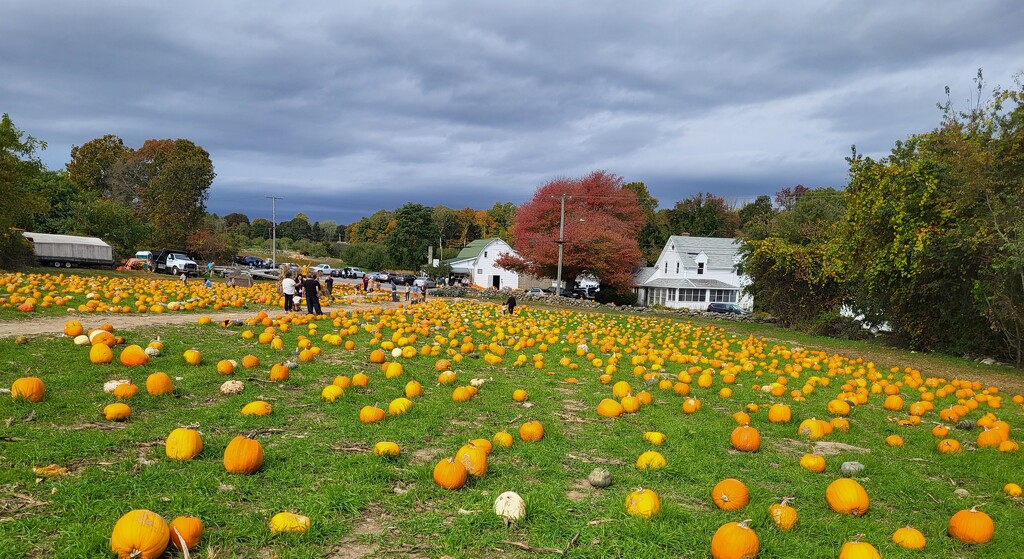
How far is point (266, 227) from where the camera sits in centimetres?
12731

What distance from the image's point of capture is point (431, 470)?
Answer: 455 cm

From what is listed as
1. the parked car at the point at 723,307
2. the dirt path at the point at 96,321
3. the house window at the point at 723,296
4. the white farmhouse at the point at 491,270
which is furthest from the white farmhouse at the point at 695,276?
the dirt path at the point at 96,321

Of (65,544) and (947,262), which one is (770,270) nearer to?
(947,262)

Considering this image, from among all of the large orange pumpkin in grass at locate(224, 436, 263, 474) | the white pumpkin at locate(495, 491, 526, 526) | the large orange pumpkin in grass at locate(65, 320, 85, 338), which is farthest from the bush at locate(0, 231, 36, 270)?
the white pumpkin at locate(495, 491, 526, 526)


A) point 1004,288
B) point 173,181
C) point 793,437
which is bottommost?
point 793,437

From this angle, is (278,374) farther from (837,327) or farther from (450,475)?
(837,327)

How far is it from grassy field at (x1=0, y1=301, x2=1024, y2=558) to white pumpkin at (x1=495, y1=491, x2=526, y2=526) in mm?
64

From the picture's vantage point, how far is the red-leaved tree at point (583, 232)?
4338 centimetres

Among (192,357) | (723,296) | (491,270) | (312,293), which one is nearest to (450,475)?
(192,357)

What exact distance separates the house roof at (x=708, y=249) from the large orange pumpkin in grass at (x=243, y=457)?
182 ft

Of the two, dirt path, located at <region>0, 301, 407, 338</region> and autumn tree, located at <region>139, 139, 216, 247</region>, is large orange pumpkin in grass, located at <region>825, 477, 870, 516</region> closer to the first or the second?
dirt path, located at <region>0, 301, 407, 338</region>

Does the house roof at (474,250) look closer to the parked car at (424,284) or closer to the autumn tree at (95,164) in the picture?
the parked car at (424,284)

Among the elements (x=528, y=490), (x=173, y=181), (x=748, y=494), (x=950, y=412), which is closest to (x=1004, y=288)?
(x=950, y=412)

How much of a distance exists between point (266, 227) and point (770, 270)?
120848mm
